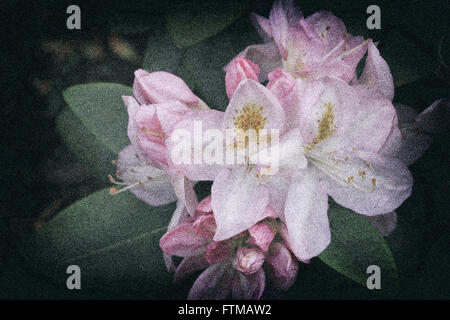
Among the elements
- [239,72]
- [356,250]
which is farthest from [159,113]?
[356,250]

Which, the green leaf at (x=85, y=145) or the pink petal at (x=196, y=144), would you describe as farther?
the green leaf at (x=85, y=145)

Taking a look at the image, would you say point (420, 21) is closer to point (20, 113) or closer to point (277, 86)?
point (277, 86)

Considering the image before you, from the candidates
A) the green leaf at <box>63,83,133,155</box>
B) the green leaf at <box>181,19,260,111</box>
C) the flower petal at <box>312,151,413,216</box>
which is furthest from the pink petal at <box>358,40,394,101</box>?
the green leaf at <box>63,83,133,155</box>

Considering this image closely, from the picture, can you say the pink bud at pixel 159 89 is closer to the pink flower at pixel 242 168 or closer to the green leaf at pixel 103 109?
the pink flower at pixel 242 168

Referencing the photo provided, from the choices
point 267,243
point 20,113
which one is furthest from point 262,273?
point 20,113

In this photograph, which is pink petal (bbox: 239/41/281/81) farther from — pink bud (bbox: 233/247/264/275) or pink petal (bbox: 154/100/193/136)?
pink bud (bbox: 233/247/264/275)

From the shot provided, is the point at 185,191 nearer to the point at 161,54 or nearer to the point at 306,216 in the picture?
the point at 306,216

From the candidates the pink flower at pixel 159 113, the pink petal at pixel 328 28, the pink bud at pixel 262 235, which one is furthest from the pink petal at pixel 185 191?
the pink petal at pixel 328 28
